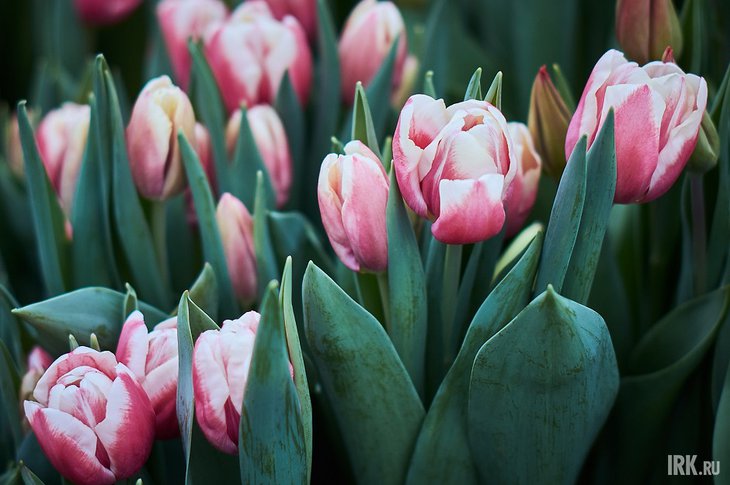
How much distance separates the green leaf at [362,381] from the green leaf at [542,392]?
4 centimetres

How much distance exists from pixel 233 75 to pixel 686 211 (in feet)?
1.12

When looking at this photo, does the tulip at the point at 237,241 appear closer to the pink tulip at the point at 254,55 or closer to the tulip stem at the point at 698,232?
the pink tulip at the point at 254,55

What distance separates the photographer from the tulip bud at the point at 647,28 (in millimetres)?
560

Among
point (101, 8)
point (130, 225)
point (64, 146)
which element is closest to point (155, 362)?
point (130, 225)

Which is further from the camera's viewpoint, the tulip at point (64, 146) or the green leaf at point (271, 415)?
the tulip at point (64, 146)

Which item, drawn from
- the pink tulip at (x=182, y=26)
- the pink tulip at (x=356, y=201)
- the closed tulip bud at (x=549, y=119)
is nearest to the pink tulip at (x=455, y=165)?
the pink tulip at (x=356, y=201)

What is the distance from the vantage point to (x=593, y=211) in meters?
0.47

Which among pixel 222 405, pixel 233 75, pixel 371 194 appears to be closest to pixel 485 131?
pixel 371 194

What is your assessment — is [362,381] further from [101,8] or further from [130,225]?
[101,8]

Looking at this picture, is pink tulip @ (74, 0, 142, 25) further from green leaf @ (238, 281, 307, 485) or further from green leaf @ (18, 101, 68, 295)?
green leaf @ (238, 281, 307, 485)

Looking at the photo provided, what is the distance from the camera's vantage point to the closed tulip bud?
1.81 feet

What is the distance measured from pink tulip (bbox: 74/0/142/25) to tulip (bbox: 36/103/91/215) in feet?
0.89

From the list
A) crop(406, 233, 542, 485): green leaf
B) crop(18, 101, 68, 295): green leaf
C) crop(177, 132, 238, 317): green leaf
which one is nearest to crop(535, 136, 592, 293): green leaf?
crop(406, 233, 542, 485): green leaf

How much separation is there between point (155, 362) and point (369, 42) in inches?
13.5
